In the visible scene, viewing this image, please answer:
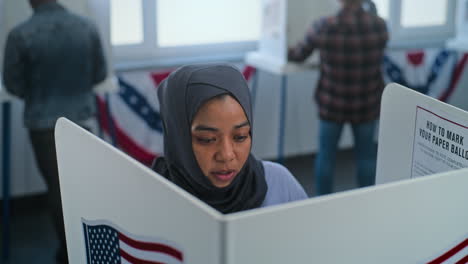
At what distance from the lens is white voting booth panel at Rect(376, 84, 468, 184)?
1.15 m

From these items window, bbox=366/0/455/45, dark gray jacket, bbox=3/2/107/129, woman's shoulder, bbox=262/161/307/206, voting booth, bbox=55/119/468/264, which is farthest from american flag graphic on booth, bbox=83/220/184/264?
window, bbox=366/0/455/45

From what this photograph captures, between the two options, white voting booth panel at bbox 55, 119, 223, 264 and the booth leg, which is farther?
the booth leg

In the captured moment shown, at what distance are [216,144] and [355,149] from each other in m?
2.29

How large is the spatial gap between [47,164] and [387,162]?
1826 mm

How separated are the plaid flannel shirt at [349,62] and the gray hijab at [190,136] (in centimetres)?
180

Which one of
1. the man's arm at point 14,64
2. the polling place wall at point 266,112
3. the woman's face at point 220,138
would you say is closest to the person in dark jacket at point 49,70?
the man's arm at point 14,64

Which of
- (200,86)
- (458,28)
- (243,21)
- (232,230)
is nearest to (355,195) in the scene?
(232,230)

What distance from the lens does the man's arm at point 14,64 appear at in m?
2.69

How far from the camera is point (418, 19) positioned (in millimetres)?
4922

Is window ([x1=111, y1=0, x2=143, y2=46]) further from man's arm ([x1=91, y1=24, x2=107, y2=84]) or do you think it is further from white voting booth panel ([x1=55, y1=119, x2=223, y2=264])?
white voting booth panel ([x1=55, y1=119, x2=223, y2=264])

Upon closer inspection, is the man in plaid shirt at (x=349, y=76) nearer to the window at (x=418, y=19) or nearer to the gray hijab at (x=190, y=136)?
the window at (x=418, y=19)

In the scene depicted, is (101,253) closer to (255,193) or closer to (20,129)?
(255,193)

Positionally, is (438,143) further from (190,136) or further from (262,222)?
(262,222)

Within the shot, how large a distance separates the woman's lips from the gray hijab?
0.18 ft
